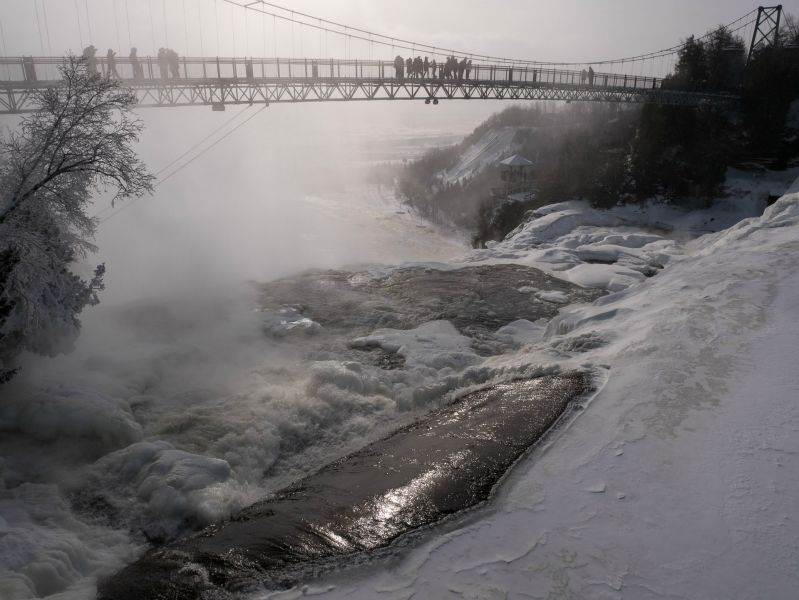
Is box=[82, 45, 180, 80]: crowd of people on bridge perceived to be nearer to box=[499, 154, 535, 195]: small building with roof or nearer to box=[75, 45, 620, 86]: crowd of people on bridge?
box=[75, 45, 620, 86]: crowd of people on bridge

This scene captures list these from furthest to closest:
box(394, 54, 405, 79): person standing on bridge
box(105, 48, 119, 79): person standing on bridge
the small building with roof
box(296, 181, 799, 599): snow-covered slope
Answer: the small building with roof, box(394, 54, 405, 79): person standing on bridge, box(105, 48, 119, 79): person standing on bridge, box(296, 181, 799, 599): snow-covered slope

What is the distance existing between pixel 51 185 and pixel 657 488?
1191 centimetres

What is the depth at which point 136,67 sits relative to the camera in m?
21.8

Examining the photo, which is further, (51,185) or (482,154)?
(482,154)

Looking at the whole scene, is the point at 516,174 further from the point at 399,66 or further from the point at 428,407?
the point at 428,407

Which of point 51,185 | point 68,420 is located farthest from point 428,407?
point 51,185

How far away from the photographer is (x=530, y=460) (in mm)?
8336

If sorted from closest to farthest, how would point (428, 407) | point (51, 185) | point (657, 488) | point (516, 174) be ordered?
point (657, 488), point (51, 185), point (428, 407), point (516, 174)

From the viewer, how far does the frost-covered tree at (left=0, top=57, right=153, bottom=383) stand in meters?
9.94

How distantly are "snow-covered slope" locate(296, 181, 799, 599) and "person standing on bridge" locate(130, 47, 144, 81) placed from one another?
19136 mm

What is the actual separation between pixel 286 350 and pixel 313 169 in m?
71.7

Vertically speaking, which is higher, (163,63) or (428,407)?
(163,63)

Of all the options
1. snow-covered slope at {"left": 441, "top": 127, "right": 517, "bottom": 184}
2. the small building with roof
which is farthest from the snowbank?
snow-covered slope at {"left": 441, "top": 127, "right": 517, "bottom": 184}

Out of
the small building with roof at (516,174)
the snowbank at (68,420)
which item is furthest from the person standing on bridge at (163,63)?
the small building with roof at (516,174)
